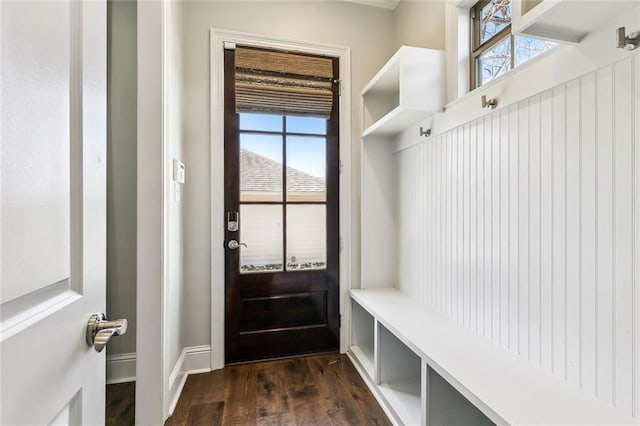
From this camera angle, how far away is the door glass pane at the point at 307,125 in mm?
2295

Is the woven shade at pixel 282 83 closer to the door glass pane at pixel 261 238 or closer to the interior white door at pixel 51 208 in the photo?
the door glass pane at pixel 261 238

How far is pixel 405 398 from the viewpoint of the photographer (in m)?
1.70

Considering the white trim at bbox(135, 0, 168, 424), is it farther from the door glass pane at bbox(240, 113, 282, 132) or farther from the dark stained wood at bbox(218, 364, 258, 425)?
the door glass pane at bbox(240, 113, 282, 132)

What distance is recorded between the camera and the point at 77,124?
583 mm

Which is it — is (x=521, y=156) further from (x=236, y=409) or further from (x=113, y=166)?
(x=113, y=166)

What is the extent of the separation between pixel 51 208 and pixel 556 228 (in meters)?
1.50

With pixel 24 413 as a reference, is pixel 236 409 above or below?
below

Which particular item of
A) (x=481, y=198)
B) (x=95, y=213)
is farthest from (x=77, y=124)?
(x=481, y=198)

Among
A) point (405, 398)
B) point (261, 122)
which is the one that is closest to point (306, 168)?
point (261, 122)

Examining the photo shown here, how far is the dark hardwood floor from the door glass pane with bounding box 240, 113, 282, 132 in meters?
1.78

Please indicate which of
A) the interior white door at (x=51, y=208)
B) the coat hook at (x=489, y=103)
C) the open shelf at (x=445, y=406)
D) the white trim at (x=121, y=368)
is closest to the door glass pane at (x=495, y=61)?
the coat hook at (x=489, y=103)

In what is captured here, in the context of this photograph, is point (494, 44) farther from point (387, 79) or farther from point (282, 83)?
point (282, 83)

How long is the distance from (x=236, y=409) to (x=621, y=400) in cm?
173

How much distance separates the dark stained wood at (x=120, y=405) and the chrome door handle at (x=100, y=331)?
1.50 meters
